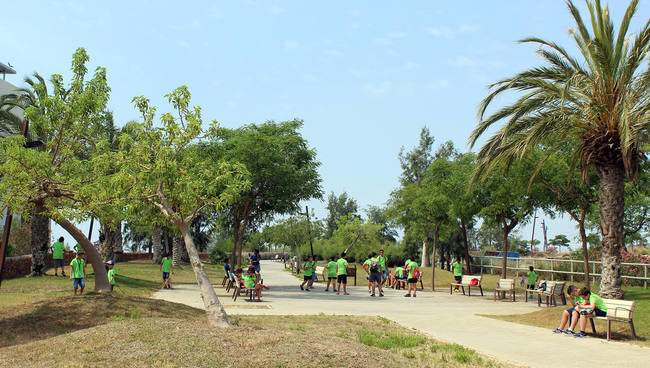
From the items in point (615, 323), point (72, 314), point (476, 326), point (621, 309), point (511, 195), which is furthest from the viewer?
point (511, 195)

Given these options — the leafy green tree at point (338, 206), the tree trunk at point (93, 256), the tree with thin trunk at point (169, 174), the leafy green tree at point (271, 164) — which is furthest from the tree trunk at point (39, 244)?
the leafy green tree at point (338, 206)

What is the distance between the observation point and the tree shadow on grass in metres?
10.4

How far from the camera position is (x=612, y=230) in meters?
14.3

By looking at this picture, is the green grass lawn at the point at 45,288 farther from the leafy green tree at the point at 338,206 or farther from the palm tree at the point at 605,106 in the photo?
the leafy green tree at the point at 338,206

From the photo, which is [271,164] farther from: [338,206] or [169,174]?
[338,206]

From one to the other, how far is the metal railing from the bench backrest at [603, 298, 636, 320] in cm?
1696

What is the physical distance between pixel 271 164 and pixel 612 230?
14.7m

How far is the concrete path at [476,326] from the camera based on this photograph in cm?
947

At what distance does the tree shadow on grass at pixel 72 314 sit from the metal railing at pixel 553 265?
931 inches

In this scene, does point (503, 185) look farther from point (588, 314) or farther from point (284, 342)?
point (284, 342)

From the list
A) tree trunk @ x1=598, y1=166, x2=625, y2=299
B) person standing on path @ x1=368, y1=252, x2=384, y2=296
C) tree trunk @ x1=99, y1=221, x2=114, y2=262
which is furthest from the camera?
tree trunk @ x1=99, y1=221, x2=114, y2=262

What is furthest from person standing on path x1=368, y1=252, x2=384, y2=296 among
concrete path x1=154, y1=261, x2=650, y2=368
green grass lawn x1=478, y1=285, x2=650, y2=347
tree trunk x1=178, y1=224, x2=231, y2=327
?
tree trunk x1=178, y1=224, x2=231, y2=327

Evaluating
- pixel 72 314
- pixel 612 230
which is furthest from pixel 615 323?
pixel 72 314

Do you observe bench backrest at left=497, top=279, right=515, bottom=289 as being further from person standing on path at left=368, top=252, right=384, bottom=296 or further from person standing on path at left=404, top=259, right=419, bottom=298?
person standing on path at left=368, top=252, right=384, bottom=296
